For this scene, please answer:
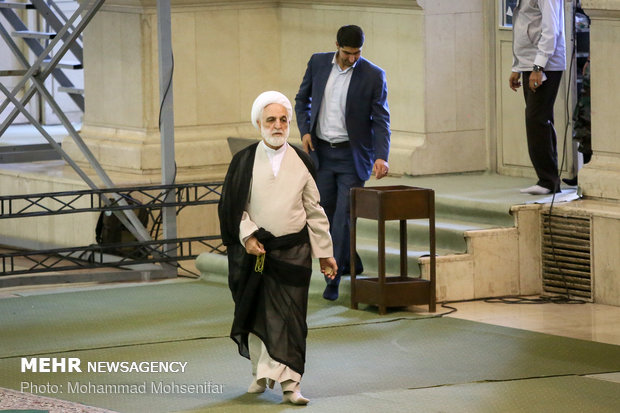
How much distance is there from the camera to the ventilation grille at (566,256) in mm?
10211

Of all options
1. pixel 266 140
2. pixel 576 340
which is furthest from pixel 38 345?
pixel 576 340

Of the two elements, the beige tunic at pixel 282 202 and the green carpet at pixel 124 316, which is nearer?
the beige tunic at pixel 282 202

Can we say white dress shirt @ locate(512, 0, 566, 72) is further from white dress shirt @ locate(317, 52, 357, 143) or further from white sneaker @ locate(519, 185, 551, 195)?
white dress shirt @ locate(317, 52, 357, 143)

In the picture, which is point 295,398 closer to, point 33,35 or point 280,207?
point 280,207

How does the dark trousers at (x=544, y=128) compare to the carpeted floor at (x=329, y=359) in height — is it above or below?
above

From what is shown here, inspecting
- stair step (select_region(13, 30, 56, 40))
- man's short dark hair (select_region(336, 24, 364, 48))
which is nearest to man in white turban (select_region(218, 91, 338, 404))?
man's short dark hair (select_region(336, 24, 364, 48))

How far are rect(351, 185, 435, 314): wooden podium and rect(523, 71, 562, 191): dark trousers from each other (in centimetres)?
141

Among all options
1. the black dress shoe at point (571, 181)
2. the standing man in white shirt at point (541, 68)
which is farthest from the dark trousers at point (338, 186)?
the black dress shoe at point (571, 181)

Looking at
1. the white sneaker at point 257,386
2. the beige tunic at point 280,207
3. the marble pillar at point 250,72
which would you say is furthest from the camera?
the marble pillar at point 250,72

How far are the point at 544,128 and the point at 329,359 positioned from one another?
3.13m

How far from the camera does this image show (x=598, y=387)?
7.73m

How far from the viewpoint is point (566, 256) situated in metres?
10.4

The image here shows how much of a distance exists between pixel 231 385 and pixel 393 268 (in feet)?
9.47

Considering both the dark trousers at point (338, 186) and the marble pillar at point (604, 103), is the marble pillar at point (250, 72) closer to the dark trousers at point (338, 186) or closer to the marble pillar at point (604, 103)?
the marble pillar at point (604, 103)
